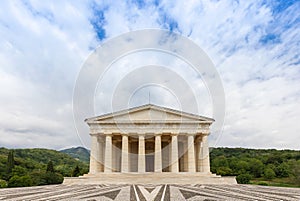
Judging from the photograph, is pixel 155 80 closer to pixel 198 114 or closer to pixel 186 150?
pixel 198 114

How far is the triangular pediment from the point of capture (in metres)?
32.6

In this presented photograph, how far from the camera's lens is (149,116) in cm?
3294

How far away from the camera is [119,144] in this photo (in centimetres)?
3794

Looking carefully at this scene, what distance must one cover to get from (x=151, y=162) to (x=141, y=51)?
2350 centimetres

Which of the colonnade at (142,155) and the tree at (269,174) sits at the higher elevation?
the colonnade at (142,155)

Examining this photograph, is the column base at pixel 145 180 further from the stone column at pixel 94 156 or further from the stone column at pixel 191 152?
the stone column at pixel 191 152

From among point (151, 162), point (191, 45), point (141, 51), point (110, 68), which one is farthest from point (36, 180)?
point (191, 45)

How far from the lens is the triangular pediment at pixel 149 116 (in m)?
32.6

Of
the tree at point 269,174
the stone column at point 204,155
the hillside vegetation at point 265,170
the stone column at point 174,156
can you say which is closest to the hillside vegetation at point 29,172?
the stone column at point 174,156

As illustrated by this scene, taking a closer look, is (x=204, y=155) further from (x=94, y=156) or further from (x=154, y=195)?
(x=154, y=195)

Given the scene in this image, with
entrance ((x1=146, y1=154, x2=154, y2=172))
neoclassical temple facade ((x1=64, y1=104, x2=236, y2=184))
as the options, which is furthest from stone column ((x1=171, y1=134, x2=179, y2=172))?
entrance ((x1=146, y1=154, x2=154, y2=172))

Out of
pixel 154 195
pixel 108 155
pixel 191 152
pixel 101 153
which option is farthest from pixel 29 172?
pixel 154 195

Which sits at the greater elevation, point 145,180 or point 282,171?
point 145,180

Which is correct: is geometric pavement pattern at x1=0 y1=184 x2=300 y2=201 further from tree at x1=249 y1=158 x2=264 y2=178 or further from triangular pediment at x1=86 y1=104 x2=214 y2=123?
tree at x1=249 y1=158 x2=264 y2=178
